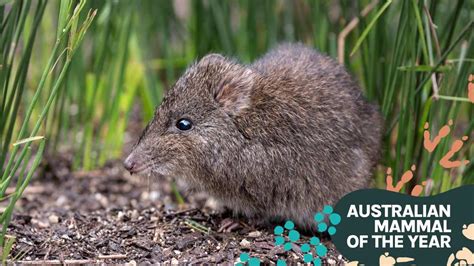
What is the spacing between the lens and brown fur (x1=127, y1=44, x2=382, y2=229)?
178 inches

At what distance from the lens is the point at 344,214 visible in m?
4.10

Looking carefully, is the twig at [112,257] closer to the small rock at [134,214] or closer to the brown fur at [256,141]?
the brown fur at [256,141]

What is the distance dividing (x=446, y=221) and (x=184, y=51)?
423cm

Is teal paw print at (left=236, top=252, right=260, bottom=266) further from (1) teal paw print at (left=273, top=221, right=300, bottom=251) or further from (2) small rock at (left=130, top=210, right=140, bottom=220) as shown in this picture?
(2) small rock at (left=130, top=210, right=140, bottom=220)

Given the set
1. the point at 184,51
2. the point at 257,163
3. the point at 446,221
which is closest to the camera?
the point at 446,221

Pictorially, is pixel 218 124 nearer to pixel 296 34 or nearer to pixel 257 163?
pixel 257 163

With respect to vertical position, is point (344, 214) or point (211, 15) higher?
point (211, 15)

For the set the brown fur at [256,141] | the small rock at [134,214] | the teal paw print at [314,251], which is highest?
the brown fur at [256,141]

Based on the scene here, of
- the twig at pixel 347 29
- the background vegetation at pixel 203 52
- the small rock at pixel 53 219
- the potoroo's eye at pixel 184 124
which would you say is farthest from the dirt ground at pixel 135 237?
the twig at pixel 347 29

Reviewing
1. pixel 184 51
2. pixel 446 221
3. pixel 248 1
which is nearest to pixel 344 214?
pixel 446 221

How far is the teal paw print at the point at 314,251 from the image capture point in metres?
4.12

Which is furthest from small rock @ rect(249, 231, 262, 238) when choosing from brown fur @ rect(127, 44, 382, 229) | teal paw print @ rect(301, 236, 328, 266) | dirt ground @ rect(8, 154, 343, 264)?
teal paw print @ rect(301, 236, 328, 266)

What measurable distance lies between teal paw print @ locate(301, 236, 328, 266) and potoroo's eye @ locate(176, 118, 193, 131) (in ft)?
3.43

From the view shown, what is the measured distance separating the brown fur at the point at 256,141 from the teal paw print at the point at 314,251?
1.50ft
